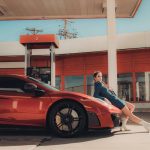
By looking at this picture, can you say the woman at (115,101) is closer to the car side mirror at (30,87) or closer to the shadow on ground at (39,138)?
the shadow on ground at (39,138)

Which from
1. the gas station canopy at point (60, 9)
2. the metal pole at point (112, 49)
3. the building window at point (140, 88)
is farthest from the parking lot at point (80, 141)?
the building window at point (140, 88)

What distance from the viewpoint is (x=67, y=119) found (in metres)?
6.81

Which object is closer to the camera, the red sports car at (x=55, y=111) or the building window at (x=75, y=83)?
the red sports car at (x=55, y=111)

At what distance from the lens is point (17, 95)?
7.06 metres

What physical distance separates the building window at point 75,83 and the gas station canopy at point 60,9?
13.0 ft

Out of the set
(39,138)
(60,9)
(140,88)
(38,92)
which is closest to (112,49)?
(60,9)

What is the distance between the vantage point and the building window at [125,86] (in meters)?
19.9

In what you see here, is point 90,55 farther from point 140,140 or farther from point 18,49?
point 140,140

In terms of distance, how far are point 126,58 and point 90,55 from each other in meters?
2.31

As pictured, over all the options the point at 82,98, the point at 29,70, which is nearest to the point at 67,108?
the point at 82,98

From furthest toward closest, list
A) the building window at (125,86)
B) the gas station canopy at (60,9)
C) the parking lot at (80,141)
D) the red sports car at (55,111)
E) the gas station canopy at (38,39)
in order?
the building window at (125,86)
the gas station canopy at (60,9)
the gas station canopy at (38,39)
the red sports car at (55,111)
the parking lot at (80,141)

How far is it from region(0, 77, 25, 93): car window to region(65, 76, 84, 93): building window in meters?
14.1

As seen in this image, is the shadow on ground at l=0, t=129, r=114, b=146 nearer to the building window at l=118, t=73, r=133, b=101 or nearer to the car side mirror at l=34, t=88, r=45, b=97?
the car side mirror at l=34, t=88, r=45, b=97

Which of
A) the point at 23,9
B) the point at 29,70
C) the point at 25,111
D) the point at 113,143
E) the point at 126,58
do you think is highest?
the point at 23,9
